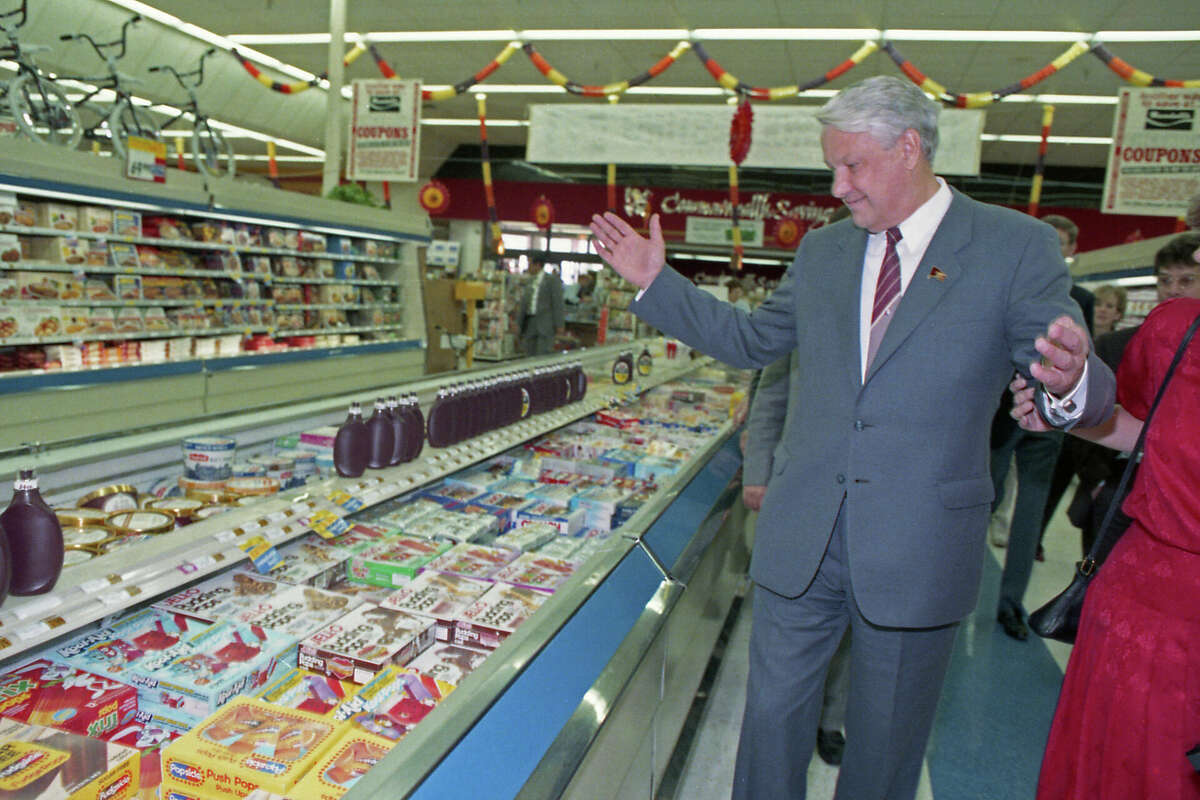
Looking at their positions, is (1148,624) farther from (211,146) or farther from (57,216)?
(211,146)

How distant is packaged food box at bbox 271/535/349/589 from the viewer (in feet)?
6.34

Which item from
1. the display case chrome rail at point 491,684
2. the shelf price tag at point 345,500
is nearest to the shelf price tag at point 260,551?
the shelf price tag at point 345,500

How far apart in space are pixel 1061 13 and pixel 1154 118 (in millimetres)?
2315

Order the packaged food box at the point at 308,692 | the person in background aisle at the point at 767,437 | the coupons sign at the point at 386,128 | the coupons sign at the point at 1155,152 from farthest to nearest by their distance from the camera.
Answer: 1. the coupons sign at the point at 386,128
2. the coupons sign at the point at 1155,152
3. the person in background aisle at the point at 767,437
4. the packaged food box at the point at 308,692

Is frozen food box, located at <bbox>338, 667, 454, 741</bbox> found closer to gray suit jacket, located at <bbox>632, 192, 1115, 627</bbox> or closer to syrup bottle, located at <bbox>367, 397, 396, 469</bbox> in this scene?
gray suit jacket, located at <bbox>632, 192, 1115, 627</bbox>

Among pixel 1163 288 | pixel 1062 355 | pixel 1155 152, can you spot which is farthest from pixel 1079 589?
pixel 1155 152

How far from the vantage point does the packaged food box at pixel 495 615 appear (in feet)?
5.67

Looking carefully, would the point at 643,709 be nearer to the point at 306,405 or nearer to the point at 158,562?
the point at 158,562

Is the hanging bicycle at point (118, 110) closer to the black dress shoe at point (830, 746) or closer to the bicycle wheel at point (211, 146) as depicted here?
the bicycle wheel at point (211, 146)

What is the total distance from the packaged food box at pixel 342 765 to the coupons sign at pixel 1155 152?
783 centimetres

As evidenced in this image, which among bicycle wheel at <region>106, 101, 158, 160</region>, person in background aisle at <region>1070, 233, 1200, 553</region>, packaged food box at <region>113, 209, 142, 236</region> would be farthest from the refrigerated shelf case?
bicycle wheel at <region>106, 101, 158, 160</region>

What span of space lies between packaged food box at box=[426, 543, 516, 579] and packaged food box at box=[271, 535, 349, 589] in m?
0.24

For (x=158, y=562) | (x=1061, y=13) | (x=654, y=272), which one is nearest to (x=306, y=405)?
Result: (x=158, y=562)

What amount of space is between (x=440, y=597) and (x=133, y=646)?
0.65 meters
